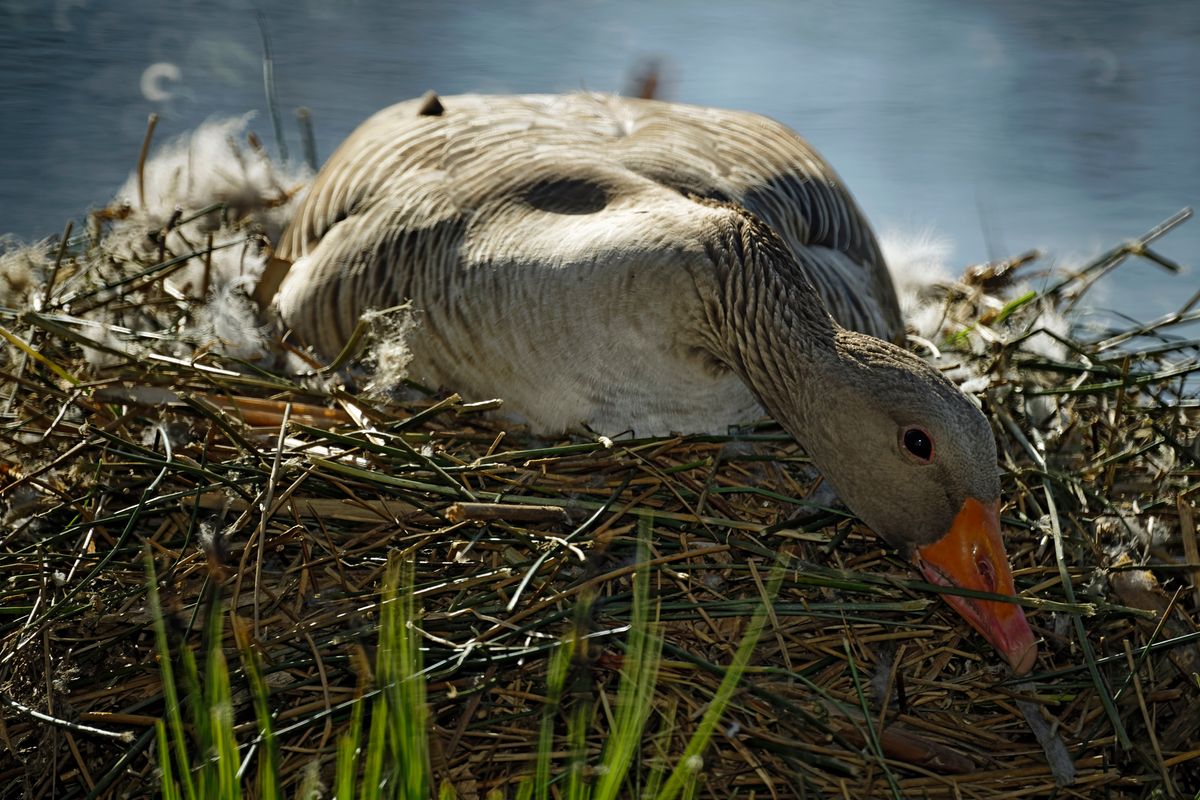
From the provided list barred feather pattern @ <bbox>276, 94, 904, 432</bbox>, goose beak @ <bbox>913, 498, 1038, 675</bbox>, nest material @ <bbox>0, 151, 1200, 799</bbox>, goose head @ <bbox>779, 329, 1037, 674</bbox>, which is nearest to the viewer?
nest material @ <bbox>0, 151, 1200, 799</bbox>

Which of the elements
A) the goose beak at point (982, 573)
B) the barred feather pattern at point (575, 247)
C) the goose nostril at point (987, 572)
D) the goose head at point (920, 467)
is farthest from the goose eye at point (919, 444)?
the barred feather pattern at point (575, 247)

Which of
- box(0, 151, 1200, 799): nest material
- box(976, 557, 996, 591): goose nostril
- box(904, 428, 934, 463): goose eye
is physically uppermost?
box(904, 428, 934, 463): goose eye

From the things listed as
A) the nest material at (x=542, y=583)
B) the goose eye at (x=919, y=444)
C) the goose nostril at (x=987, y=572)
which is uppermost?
the goose eye at (x=919, y=444)

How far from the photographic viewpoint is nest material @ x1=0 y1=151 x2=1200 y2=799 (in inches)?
75.1

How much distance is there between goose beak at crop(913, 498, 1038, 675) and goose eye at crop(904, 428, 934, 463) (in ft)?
0.41

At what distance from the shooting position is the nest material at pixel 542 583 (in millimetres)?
1907

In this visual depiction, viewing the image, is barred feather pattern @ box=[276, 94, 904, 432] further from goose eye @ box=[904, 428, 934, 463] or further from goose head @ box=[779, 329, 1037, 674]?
goose eye @ box=[904, 428, 934, 463]

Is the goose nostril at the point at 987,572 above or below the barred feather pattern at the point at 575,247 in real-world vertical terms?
below

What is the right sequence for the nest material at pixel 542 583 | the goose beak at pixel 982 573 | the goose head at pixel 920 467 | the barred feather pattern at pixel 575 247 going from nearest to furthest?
the nest material at pixel 542 583, the goose beak at pixel 982 573, the goose head at pixel 920 467, the barred feather pattern at pixel 575 247

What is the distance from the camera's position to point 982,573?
7.26 ft

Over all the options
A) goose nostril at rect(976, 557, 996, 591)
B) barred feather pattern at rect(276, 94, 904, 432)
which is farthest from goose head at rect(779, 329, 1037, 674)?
barred feather pattern at rect(276, 94, 904, 432)

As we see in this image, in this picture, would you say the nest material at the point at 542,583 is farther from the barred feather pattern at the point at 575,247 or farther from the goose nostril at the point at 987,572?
the barred feather pattern at the point at 575,247

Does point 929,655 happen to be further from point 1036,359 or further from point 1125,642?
point 1036,359

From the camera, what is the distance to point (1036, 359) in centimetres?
309
